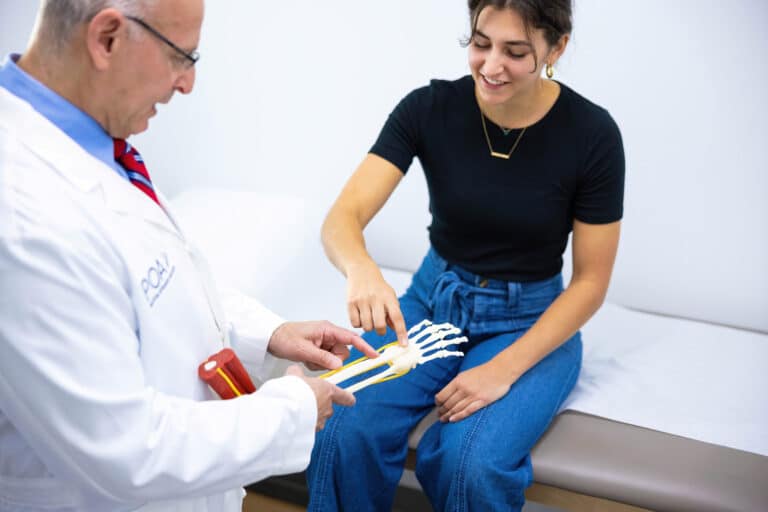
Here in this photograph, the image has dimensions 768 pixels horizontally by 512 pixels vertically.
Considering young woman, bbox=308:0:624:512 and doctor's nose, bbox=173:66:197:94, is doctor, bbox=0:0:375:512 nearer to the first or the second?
doctor's nose, bbox=173:66:197:94

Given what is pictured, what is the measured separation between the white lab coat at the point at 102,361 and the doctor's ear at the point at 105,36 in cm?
12

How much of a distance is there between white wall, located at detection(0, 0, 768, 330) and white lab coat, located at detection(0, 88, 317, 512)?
1.36 meters

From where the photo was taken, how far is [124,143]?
1.23 metres

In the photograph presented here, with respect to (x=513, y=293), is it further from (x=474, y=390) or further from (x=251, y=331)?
(x=251, y=331)

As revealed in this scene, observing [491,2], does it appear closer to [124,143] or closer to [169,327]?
[124,143]

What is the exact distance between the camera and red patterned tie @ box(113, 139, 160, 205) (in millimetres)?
1220

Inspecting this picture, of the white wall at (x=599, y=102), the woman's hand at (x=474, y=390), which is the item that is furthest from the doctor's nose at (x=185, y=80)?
the white wall at (x=599, y=102)

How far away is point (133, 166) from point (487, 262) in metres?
0.87

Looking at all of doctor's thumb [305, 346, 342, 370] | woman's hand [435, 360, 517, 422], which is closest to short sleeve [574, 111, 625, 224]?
woman's hand [435, 360, 517, 422]

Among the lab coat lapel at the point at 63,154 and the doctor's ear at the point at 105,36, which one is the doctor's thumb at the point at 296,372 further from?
the doctor's ear at the point at 105,36

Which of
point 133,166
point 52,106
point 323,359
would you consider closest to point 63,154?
point 52,106

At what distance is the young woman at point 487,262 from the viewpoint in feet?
5.34

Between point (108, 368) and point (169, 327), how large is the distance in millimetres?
161

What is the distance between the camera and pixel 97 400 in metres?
1.01
